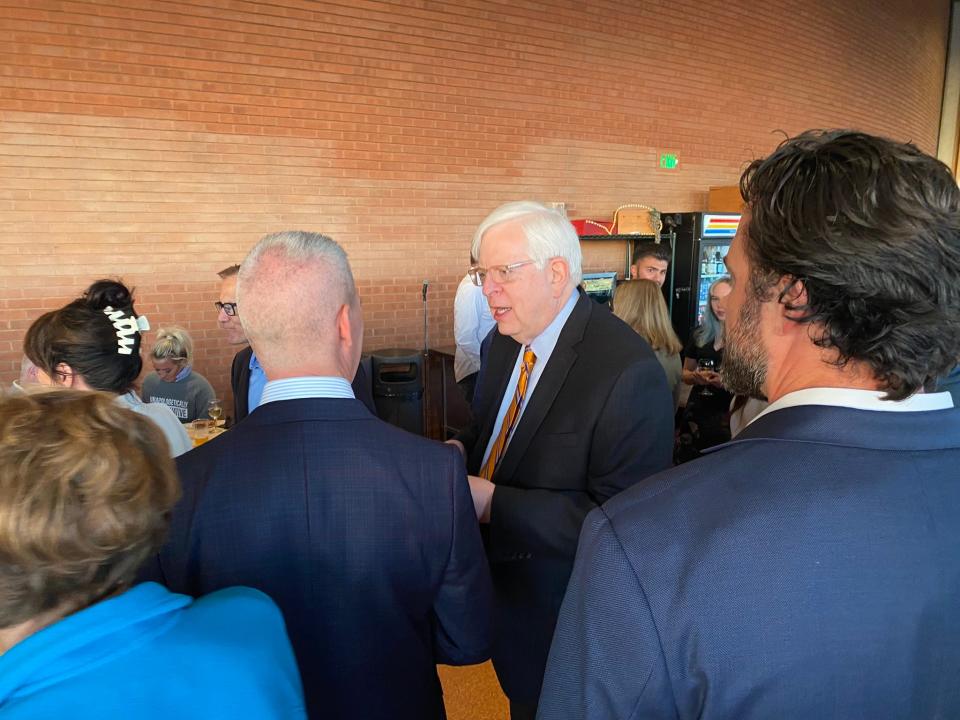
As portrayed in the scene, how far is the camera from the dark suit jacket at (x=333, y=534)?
1.23 meters

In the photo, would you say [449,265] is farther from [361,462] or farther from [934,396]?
[934,396]

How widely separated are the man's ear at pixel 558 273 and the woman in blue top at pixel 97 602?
1253mm

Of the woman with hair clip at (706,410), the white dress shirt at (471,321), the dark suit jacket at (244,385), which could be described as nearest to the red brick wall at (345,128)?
the white dress shirt at (471,321)

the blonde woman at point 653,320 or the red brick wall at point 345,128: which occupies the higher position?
the red brick wall at point 345,128

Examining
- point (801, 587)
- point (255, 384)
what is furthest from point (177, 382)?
point (801, 587)

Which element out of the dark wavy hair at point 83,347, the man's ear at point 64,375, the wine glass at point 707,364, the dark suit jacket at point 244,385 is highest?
the dark wavy hair at point 83,347

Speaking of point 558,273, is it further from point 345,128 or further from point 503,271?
point 345,128

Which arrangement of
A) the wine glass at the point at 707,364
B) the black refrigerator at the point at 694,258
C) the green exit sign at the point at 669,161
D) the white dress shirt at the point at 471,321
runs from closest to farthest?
the wine glass at the point at 707,364, the white dress shirt at the point at 471,321, the black refrigerator at the point at 694,258, the green exit sign at the point at 669,161

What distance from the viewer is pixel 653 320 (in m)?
4.11

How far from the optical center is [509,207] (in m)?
1.93

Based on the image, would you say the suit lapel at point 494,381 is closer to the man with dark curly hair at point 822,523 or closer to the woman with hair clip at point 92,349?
the woman with hair clip at point 92,349

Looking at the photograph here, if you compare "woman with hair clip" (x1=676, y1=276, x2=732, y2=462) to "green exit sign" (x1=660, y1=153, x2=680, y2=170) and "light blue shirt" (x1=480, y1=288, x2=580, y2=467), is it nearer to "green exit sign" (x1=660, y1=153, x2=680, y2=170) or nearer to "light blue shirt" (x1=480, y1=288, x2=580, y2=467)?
"light blue shirt" (x1=480, y1=288, x2=580, y2=467)

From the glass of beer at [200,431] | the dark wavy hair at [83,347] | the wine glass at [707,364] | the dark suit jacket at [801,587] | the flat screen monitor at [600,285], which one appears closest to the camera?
the dark suit jacket at [801,587]

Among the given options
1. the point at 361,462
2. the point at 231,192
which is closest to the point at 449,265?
the point at 231,192
